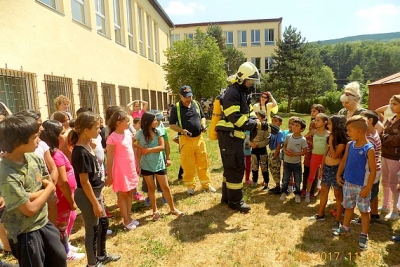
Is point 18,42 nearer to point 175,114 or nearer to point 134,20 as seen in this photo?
point 175,114

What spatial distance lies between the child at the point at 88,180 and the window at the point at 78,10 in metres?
7.83

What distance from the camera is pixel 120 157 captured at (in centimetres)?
355

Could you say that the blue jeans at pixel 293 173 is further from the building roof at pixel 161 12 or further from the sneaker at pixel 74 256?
the building roof at pixel 161 12

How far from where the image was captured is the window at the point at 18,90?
19.6ft

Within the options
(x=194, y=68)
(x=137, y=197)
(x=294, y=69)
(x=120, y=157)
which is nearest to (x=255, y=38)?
(x=294, y=69)

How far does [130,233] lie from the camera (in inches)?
148

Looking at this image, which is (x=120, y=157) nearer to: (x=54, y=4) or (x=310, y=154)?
(x=310, y=154)

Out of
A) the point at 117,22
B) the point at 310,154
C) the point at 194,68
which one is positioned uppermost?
the point at 117,22

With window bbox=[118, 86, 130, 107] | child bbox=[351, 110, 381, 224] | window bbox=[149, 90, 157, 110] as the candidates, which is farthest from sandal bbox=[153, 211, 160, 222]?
window bbox=[149, 90, 157, 110]

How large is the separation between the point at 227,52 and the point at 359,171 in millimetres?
32003

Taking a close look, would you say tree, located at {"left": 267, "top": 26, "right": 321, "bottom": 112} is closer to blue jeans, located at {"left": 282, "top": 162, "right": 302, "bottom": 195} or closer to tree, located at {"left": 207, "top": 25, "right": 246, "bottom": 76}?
tree, located at {"left": 207, "top": 25, "right": 246, "bottom": 76}

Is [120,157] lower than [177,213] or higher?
higher

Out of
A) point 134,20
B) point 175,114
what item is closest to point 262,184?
point 175,114

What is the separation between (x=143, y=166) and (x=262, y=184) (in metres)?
2.75
